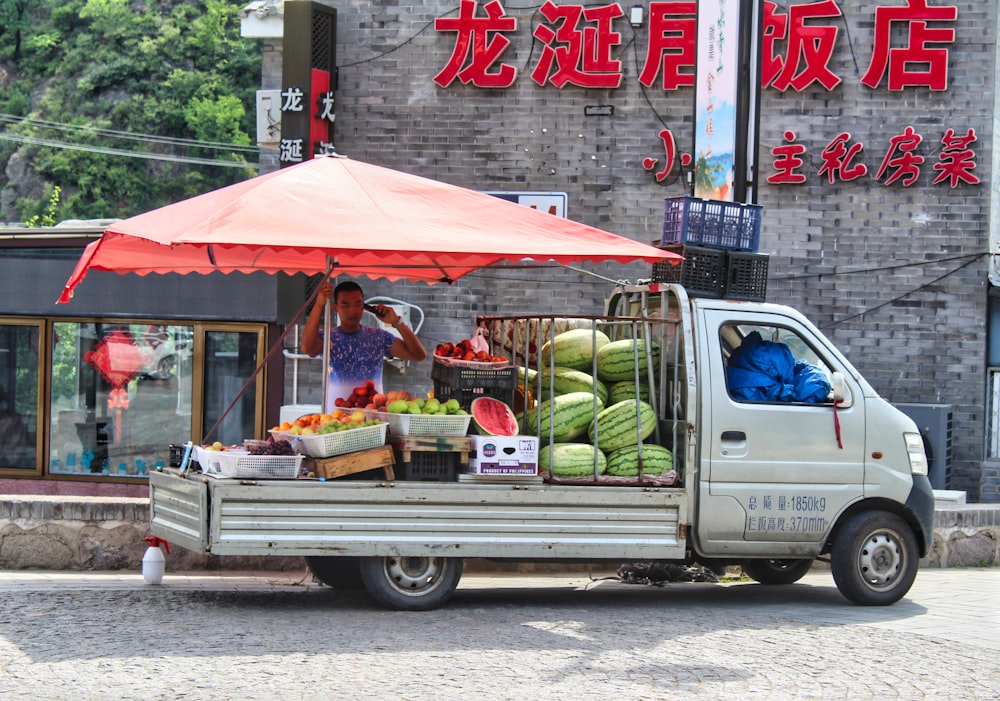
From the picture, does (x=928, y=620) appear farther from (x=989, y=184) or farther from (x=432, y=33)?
(x=432, y=33)

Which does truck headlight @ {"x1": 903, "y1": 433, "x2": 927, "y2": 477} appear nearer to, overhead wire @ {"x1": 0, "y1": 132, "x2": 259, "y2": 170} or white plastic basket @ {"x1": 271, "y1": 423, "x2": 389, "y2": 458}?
white plastic basket @ {"x1": 271, "y1": 423, "x2": 389, "y2": 458}

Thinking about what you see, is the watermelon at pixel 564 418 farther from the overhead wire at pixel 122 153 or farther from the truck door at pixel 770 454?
the overhead wire at pixel 122 153

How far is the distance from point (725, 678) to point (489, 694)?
1292mm

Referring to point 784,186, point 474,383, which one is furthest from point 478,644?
point 784,186

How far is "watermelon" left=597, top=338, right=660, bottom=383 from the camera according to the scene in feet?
29.0

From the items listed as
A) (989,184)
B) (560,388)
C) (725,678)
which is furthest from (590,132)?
(725,678)

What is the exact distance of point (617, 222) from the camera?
14.4 meters

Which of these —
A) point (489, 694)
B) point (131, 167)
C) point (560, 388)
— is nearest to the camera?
point (489, 694)

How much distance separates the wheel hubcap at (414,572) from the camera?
26.3 feet

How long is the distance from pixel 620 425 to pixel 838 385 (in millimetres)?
1488

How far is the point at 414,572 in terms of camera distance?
806cm

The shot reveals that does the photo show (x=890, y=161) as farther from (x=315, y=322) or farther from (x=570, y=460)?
(x=315, y=322)

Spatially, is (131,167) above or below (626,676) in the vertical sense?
above

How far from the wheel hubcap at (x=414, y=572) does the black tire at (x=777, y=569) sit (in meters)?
2.86
